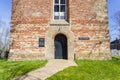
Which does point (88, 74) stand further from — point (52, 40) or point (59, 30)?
point (59, 30)

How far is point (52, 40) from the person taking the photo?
14.8 meters

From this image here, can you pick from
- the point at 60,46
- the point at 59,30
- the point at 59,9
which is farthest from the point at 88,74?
the point at 59,9

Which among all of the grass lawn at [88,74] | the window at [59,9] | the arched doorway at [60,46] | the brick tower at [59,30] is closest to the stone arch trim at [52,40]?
the brick tower at [59,30]

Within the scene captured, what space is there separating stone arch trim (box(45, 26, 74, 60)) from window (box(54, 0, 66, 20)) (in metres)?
1.22

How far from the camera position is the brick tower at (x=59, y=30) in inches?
575

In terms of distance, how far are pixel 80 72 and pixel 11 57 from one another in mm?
7390

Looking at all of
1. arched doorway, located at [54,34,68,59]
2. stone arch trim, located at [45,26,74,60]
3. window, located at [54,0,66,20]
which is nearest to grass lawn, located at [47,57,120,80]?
stone arch trim, located at [45,26,74,60]

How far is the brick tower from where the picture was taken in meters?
14.6

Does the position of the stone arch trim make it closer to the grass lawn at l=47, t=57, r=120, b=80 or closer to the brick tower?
the brick tower

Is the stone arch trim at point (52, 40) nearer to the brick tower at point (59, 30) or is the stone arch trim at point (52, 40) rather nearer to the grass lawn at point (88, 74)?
the brick tower at point (59, 30)

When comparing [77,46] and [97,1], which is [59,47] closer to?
[77,46]

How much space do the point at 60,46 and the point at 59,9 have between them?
12.0 feet

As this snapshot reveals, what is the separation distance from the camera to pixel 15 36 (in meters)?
14.9

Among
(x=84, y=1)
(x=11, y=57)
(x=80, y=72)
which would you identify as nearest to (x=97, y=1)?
(x=84, y=1)
